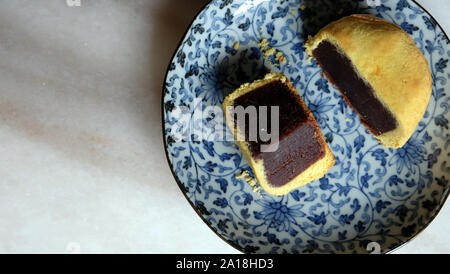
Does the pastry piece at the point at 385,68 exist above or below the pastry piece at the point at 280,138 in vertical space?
above

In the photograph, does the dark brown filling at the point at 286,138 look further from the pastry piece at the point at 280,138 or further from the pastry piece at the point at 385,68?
the pastry piece at the point at 385,68

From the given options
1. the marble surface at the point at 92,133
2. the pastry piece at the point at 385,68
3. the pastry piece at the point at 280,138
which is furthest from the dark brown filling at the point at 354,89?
the marble surface at the point at 92,133

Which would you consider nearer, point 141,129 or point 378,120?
point 378,120

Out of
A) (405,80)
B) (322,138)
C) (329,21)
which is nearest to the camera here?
(405,80)

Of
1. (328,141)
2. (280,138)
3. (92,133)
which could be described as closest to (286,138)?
(280,138)

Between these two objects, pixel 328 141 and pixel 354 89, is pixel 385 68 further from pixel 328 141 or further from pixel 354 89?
pixel 328 141

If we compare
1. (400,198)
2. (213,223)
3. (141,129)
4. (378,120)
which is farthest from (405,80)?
(141,129)

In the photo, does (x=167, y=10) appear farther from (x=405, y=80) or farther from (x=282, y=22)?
(x=405, y=80)
